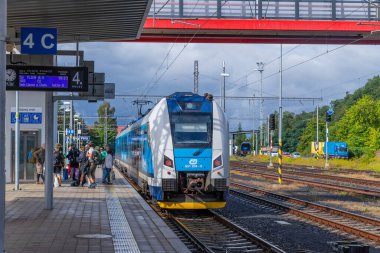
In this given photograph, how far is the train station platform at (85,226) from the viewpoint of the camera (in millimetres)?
10344

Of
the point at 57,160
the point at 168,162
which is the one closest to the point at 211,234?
the point at 168,162

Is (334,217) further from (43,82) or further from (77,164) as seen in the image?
(77,164)

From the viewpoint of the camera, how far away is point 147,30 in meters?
27.0

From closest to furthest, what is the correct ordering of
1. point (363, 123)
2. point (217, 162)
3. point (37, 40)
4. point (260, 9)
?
point (37, 40) → point (217, 162) → point (260, 9) → point (363, 123)

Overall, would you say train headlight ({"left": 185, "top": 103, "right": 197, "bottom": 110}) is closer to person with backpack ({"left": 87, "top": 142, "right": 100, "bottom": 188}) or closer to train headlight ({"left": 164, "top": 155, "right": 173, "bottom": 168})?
train headlight ({"left": 164, "top": 155, "right": 173, "bottom": 168})

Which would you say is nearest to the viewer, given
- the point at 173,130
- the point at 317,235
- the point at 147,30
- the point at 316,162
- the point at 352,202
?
the point at 317,235

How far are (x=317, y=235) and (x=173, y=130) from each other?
484cm

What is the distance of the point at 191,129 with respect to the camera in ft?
54.4

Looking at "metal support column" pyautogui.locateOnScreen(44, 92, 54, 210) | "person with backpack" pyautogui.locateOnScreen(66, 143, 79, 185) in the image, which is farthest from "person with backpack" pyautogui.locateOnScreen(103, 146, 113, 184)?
"metal support column" pyautogui.locateOnScreen(44, 92, 54, 210)

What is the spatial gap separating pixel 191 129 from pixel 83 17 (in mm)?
4247

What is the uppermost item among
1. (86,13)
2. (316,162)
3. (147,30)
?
(147,30)

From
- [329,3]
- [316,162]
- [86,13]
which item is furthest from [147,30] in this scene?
[316,162]

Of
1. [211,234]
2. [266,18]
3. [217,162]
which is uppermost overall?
[266,18]

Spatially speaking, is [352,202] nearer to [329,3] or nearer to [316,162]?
[329,3]
